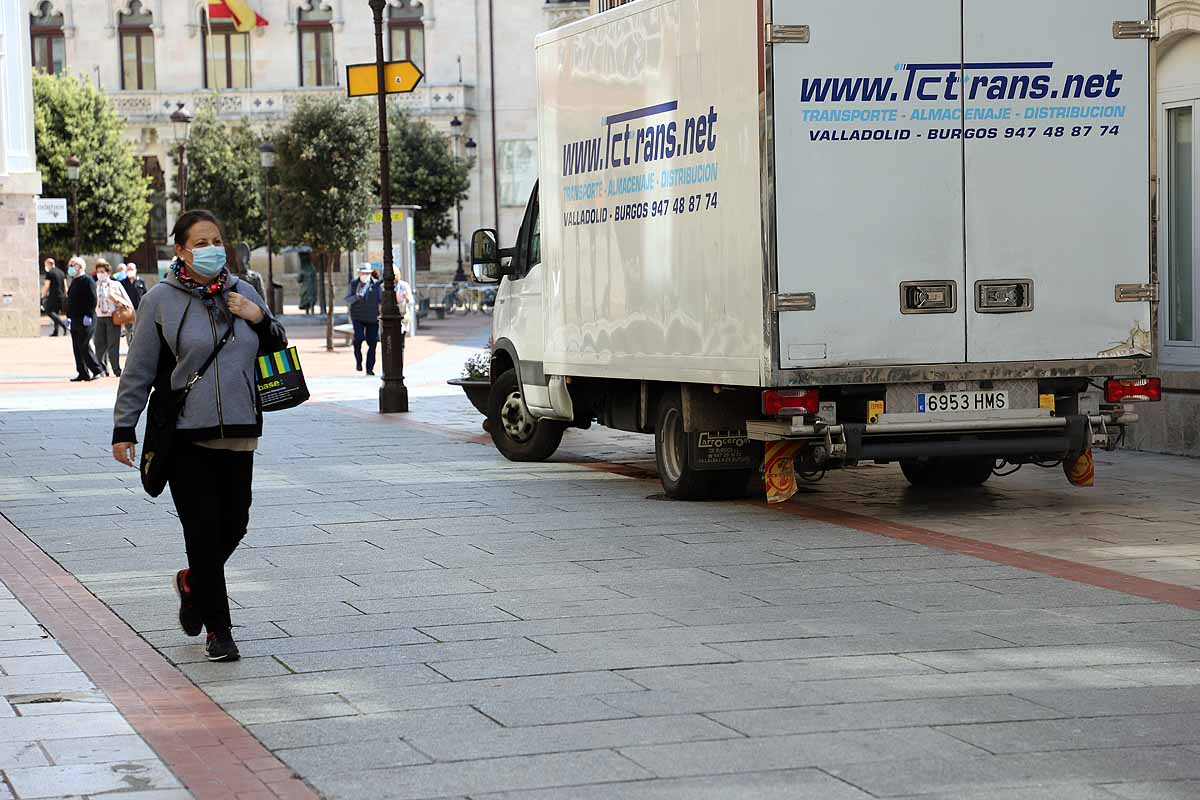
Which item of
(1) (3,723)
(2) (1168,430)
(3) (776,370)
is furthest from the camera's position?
(2) (1168,430)

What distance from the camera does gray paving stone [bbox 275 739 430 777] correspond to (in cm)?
546

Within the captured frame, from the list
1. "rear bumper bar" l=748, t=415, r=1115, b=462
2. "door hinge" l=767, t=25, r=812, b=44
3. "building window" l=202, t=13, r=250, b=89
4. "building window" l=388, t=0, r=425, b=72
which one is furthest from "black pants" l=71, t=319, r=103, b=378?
"building window" l=202, t=13, r=250, b=89

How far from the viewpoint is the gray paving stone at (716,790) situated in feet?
16.5

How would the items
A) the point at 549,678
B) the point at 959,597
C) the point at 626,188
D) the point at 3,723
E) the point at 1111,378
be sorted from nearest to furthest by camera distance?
1. the point at 3,723
2. the point at 549,678
3. the point at 959,597
4. the point at 1111,378
5. the point at 626,188

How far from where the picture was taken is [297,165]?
4531 centimetres

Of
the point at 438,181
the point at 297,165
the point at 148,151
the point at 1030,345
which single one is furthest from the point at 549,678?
the point at 148,151

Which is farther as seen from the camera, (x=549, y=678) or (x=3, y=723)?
(x=549, y=678)

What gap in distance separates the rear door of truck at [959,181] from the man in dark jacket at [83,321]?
17765 mm

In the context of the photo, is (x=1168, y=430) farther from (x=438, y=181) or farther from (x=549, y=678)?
(x=438, y=181)

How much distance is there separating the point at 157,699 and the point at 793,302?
5.01 meters

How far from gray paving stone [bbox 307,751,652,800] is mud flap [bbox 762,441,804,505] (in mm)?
5761

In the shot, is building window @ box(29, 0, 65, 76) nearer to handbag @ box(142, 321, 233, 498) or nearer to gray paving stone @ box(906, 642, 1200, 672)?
handbag @ box(142, 321, 233, 498)

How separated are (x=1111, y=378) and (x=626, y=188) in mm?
3339

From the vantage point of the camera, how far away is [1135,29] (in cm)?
1087
